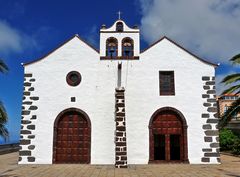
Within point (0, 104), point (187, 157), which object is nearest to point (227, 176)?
point (187, 157)

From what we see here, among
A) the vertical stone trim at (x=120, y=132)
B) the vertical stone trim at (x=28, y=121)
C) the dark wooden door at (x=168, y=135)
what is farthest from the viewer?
the dark wooden door at (x=168, y=135)

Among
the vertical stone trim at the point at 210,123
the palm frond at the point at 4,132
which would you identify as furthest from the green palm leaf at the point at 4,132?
the vertical stone trim at the point at 210,123

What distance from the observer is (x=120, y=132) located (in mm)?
15688

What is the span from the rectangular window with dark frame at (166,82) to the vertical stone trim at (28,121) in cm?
717

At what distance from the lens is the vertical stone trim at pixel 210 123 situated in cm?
1647

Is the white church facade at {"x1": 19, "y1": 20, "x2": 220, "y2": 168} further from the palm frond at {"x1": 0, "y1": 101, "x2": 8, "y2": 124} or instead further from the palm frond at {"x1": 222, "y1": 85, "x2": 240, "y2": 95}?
the palm frond at {"x1": 0, "y1": 101, "x2": 8, "y2": 124}

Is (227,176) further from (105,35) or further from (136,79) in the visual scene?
(105,35)

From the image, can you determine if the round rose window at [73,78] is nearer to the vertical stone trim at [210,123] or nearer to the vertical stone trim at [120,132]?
the vertical stone trim at [120,132]

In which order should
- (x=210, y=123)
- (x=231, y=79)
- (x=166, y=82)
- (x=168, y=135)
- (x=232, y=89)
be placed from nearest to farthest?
(x=231, y=79) → (x=232, y=89) → (x=210, y=123) → (x=168, y=135) → (x=166, y=82)

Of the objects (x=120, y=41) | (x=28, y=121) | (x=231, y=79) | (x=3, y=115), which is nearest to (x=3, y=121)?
(x=3, y=115)

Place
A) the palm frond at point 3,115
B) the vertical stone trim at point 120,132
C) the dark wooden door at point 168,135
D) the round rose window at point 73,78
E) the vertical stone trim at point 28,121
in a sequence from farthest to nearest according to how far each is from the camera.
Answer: the round rose window at point 73,78, the dark wooden door at point 168,135, the vertical stone trim at point 28,121, the vertical stone trim at point 120,132, the palm frond at point 3,115

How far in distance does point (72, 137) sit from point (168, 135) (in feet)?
17.8

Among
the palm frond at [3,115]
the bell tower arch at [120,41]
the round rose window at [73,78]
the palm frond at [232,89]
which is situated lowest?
the palm frond at [3,115]

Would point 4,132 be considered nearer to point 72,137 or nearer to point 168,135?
point 72,137
